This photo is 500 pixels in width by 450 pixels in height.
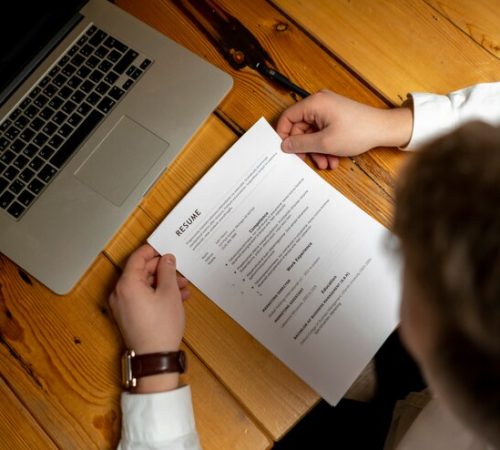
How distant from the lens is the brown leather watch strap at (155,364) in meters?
0.56

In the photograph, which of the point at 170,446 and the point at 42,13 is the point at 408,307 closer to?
the point at 170,446

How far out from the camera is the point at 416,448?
1.90 feet

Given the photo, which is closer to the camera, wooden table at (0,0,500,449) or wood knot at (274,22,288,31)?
wooden table at (0,0,500,449)

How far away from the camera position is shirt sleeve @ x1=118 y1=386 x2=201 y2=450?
0.54m

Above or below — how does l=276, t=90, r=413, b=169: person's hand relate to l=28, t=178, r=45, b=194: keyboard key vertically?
above

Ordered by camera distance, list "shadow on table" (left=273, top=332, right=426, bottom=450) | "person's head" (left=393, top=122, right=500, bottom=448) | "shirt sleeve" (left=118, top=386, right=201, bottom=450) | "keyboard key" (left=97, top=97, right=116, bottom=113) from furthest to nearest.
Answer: "shadow on table" (left=273, top=332, right=426, bottom=450)
"keyboard key" (left=97, top=97, right=116, bottom=113)
"shirt sleeve" (left=118, top=386, right=201, bottom=450)
"person's head" (left=393, top=122, right=500, bottom=448)

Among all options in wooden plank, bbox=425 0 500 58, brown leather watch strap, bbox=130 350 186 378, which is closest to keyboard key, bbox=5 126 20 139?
brown leather watch strap, bbox=130 350 186 378

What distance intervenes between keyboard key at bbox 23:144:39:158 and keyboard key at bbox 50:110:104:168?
0.02 meters

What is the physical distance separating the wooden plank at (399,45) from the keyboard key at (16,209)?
17.6 inches

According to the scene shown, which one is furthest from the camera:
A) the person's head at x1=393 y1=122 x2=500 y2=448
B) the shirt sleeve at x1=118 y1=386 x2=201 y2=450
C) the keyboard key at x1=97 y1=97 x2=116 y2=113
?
the keyboard key at x1=97 y1=97 x2=116 y2=113

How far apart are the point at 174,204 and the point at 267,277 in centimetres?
15

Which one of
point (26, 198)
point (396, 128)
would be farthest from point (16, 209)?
point (396, 128)

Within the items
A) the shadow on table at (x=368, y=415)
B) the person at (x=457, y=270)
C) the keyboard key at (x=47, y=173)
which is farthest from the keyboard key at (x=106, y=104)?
the shadow on table at (x=368, y=415)

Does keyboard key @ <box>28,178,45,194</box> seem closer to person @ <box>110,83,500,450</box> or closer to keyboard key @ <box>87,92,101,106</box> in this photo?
keyboard key @ <box>87,92,101,106</box>
